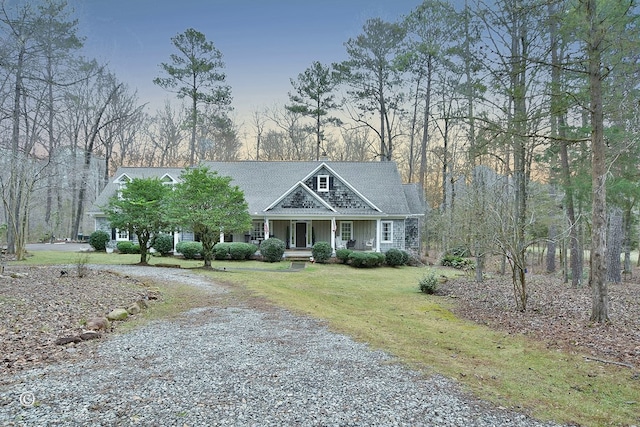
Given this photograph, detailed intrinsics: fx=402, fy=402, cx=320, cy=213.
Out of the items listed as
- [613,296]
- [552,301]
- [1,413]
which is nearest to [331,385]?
[1,413]

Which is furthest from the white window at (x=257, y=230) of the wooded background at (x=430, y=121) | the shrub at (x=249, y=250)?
the wooded background at (x=430, y=121)

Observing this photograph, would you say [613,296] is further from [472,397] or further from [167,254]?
[167,254]

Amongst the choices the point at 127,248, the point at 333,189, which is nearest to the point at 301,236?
the point at 333,189

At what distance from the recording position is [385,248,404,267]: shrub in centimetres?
2266

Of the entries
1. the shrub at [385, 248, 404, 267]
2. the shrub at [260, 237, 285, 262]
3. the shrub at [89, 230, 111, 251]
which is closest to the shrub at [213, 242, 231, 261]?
the shrub at [260, 237, 285, 262]

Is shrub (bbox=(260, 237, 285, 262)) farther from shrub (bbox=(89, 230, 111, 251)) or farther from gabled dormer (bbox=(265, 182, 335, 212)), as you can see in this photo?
shrub (bbox=(89, 230, 111, 251))

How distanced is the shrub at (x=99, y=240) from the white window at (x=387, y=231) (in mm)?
17223

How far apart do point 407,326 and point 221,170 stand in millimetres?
22856

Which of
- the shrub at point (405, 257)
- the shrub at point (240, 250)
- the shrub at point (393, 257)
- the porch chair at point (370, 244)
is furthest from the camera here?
the porch chair at point (370, 244)

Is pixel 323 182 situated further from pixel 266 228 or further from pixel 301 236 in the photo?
pixel 266 228

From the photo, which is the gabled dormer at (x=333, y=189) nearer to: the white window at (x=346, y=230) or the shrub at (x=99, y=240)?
the white window at (x=346, y=230)

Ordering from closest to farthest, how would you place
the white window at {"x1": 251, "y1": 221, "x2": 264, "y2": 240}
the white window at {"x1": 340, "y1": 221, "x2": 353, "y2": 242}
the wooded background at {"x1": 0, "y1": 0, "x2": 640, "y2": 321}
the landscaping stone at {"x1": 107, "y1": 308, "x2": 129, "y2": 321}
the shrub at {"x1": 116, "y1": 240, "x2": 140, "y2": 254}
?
1. the landscaping stone at {"x1": 107, "y1": 308, "x2": 129, "y2": 321}
2. the wooded background at {"x1": 0, "y1": 0, "x2": 640, "y2": 321}
3. the shrub at {"x1": 116, "y1": 240, "x2": 140, "y2": 254}
4. the white window at {"x1": 251, "y1": 221, "x2": 264, "y2": 240}
5. the white window at {"x1": 340, "y1": 221, "x2": 353, "y2": 242}

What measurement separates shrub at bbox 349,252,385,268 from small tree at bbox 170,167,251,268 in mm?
6759

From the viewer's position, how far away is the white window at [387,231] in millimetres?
25438
